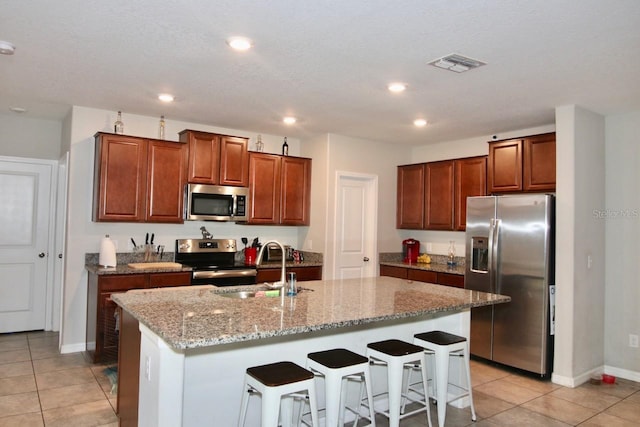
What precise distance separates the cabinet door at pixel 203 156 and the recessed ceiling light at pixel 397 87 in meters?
2.20

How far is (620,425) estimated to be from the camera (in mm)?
3205

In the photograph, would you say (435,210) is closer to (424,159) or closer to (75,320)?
(424,159)

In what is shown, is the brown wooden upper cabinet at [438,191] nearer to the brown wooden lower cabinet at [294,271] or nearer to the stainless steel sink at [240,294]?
the brown wooden lower cabinet at [294,271]

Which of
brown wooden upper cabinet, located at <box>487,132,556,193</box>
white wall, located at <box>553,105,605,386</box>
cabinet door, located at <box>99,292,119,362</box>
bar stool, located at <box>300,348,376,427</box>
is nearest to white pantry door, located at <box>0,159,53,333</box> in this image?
cabinet door, located at <box>99,292,119,362</box>

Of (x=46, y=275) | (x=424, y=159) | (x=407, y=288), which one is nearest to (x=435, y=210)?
(x=424, y=159)

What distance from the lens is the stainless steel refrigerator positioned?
161 inches

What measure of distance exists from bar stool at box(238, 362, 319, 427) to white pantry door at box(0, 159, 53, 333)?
13.9 ft

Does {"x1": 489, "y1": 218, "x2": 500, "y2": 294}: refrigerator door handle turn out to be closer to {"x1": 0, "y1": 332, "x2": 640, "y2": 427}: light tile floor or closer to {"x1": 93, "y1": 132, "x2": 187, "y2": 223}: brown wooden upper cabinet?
{"x1": 0, "y1": 332, "x2": 640, "y2": 427}: light tile floor

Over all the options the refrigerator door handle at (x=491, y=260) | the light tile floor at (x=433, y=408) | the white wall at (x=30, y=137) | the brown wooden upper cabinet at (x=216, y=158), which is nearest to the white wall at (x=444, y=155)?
the refrigerator door handle at (x=491, y=260)

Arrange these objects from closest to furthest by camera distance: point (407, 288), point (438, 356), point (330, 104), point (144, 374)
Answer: point (144, 374) → point (438, 356) → point (407, 288) → point (330, 104)

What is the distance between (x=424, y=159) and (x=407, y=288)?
3259 mm

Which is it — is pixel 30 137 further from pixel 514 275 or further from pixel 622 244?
pixel 622 244

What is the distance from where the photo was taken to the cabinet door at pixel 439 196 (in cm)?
559

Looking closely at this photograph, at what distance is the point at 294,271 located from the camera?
5.25 m
